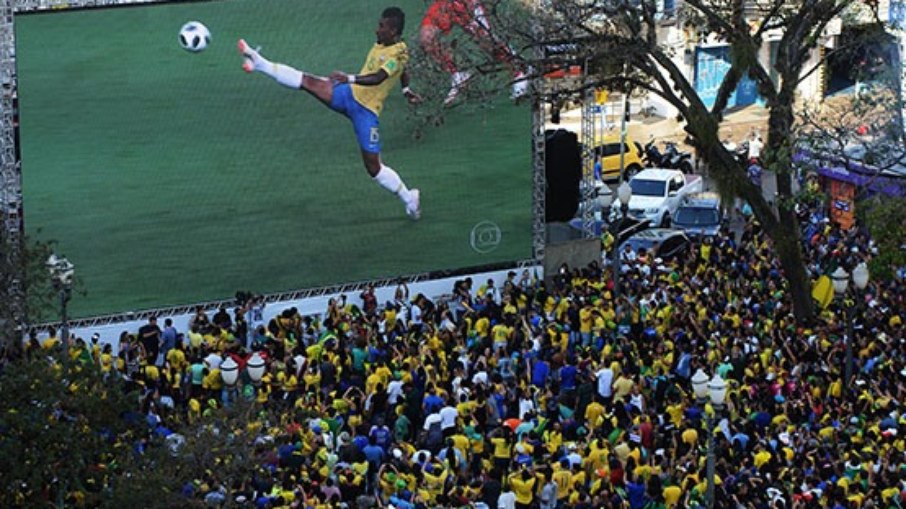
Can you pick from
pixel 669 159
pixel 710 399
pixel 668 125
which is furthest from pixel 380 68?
pixel 668 125

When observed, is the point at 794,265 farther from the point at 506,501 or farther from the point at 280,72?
the point at 506,501

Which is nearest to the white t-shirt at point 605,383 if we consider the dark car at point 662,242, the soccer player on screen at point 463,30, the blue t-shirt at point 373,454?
the blue t-shirt at point 373,454

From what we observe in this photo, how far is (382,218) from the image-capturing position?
3725cm

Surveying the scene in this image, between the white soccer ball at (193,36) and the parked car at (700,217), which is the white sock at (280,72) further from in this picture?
the parked car at (700,217)

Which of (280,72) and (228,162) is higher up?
(280,72)

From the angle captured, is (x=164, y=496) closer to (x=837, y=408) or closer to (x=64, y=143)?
(x=837, y=408)

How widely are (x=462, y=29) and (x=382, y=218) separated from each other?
3821 millimetres

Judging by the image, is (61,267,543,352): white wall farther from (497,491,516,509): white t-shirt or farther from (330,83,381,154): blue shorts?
(497,491,516,509): white t-shirt

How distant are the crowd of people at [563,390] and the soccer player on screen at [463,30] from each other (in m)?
3.65

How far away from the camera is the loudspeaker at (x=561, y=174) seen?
38.9m

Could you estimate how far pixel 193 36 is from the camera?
114ft

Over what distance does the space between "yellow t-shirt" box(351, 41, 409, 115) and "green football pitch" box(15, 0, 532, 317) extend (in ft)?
0.66

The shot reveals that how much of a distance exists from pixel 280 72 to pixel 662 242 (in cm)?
892

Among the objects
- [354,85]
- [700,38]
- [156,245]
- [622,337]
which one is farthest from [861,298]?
[156,245]
